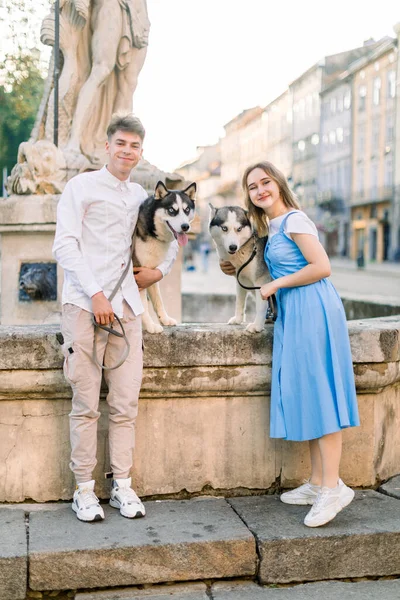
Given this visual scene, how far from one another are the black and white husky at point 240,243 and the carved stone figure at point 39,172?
2.02 metres

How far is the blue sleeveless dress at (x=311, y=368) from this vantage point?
346 centimetres

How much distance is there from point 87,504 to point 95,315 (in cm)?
91

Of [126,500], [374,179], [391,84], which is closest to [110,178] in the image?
[126,500]

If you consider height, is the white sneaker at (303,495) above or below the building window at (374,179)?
below

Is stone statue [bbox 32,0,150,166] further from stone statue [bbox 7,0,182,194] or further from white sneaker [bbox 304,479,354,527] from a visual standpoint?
white sneaker [bbox 304,479,354,527]

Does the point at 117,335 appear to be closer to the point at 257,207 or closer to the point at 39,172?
the point at 257,207

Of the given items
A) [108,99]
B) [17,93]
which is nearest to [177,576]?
[108,99]

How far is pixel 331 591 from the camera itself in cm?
317

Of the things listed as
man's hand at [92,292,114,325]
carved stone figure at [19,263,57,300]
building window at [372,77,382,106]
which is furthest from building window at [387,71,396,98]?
man's hand at [92,292,114,325]

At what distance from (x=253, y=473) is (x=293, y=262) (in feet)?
3.80

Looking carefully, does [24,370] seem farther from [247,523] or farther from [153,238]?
[247,523]

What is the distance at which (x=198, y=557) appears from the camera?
318 cm

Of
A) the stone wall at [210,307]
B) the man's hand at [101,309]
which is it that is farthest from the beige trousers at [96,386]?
the stone wall at [210,307]

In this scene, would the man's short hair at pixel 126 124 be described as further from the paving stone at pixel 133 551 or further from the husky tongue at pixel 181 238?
the paving stone at pixel 133 551
